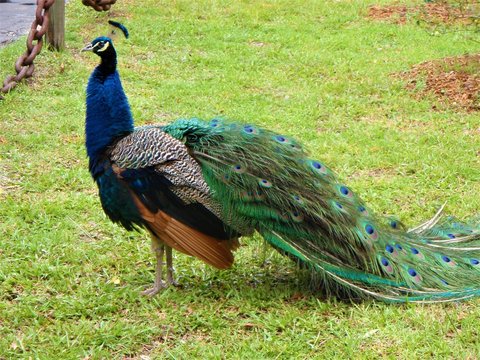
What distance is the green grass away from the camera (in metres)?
3.66

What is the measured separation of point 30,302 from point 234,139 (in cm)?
143

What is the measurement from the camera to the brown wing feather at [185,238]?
3.85 m

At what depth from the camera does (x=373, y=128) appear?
268 inches

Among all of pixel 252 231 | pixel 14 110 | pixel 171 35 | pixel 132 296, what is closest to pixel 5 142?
pixel 14 110

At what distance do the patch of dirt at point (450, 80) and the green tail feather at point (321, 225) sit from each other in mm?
3778

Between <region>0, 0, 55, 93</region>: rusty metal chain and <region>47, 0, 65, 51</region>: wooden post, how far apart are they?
2.73ft

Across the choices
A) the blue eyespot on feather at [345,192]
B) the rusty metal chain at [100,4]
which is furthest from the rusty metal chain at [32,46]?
the blue eyespot on feather at [345,192]

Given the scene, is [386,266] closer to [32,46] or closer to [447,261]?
[447,261]

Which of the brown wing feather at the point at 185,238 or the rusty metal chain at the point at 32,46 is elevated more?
the brown wing feather at the point at 185,238

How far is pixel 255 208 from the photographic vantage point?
3848 millimetres

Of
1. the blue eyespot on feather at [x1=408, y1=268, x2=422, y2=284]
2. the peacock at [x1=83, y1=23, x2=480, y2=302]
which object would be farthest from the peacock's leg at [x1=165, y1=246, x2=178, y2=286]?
the blue eyespot on feather at [x1=408, y1=268, x2=422, y2=284]

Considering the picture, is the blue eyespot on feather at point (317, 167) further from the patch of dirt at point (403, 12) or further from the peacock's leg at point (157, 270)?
the patch of dirt at point (403, 12)

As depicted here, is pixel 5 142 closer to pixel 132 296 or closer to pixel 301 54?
pixel 132 296

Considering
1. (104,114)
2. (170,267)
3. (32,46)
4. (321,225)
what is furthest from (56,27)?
(321,225)
